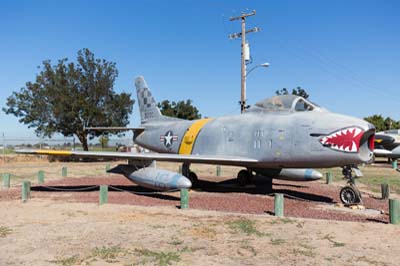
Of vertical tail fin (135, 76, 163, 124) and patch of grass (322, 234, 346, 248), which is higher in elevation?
vertical tail fin (135, 76, 163, 124)

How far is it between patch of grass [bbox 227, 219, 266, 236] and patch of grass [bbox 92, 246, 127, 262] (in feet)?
7.81

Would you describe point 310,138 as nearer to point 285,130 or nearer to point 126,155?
point 285,130

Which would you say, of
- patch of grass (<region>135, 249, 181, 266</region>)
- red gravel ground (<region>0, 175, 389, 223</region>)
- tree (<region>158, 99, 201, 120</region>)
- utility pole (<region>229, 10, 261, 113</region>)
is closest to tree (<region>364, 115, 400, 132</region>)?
tree (<region>158, 99, 201, 120</region>)

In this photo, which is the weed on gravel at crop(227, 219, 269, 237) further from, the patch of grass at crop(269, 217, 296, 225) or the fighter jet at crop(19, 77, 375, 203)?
the fighter jet at crop(19, 77, 375, 203)

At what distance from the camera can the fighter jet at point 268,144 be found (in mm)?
9703

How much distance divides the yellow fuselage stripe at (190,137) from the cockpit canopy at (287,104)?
3.00 m

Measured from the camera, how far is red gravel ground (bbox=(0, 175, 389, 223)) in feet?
30.6

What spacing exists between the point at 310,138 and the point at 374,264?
5.43 meters

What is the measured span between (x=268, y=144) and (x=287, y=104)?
1.47m

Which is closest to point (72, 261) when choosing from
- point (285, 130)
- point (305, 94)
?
point (285, 130)

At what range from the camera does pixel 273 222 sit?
795 cm

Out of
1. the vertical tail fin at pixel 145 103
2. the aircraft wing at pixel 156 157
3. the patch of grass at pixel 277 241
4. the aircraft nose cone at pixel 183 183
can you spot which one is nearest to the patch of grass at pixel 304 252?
the patch of grass at pixel 277 241

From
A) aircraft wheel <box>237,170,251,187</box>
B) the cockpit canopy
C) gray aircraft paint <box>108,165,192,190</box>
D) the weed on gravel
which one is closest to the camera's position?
the weed on gravel

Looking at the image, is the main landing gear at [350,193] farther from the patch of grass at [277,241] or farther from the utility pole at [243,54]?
the utility pole at [243,54]
